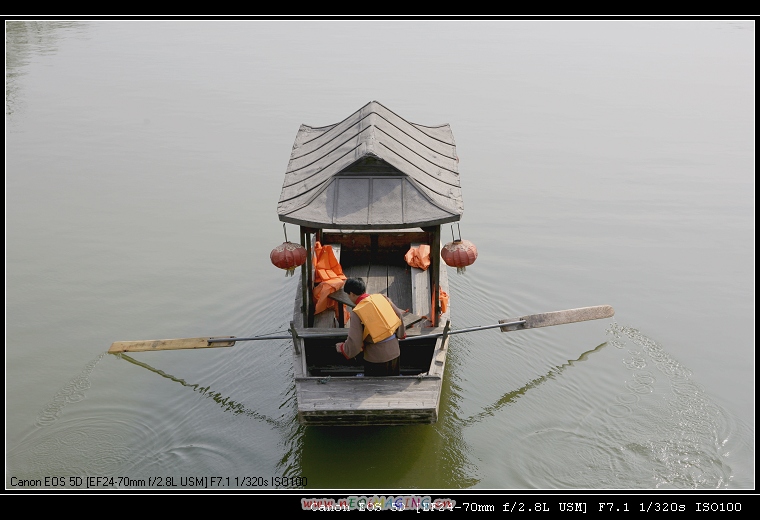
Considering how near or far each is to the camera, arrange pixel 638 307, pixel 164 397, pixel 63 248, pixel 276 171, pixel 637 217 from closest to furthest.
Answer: pixel 164 397
pixel 638 307
pixel 63 248
pixel 637 217
pixel 276 171

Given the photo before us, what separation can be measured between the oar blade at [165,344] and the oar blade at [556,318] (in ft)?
9.25

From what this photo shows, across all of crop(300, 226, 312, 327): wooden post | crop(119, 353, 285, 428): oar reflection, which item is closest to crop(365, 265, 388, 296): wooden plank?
crop(300, 226, 312, 327): wooden post

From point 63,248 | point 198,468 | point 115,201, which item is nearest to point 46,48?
point 115,201

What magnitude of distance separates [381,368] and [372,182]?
1610mm

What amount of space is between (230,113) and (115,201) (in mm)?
4628

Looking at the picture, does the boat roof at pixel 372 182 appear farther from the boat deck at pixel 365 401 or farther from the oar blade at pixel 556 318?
the oar blade at pixel 556 318

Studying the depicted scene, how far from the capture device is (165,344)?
295 inches

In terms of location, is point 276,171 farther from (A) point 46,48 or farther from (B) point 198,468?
(A) point 46,48

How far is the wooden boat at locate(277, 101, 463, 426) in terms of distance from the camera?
5926 millimetres

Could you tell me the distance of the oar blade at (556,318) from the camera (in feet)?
24.5

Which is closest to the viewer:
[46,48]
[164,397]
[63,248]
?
[164,397]

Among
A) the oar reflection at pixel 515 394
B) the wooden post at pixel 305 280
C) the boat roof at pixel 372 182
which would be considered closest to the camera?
the boat roof at pixel 372 182

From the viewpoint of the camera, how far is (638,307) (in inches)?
355

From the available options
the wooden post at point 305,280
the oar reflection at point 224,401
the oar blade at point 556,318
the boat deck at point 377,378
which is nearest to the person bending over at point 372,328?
the boat deck at point 377,378
